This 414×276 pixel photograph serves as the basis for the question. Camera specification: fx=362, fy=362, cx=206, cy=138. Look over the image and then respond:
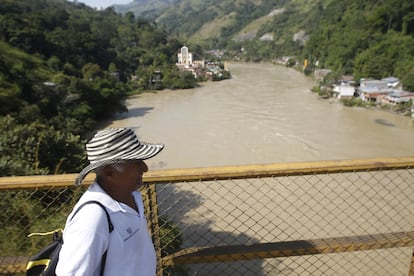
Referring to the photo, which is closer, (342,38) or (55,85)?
(55,85)

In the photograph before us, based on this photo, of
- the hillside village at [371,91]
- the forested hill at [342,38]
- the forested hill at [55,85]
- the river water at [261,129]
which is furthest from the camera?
the forested hill at [342,38]

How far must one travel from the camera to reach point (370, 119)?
18.1 metres

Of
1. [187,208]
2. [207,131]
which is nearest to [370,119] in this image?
[207,131]

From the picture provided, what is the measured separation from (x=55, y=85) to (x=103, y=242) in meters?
18.4

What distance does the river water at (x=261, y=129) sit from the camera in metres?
13.0

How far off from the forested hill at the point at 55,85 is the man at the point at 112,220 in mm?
2270

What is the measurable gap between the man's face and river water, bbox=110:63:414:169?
1087cm

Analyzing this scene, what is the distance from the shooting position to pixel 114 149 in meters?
0.95

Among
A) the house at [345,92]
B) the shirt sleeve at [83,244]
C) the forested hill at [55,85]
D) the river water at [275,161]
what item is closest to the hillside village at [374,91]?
the house at [345,92]

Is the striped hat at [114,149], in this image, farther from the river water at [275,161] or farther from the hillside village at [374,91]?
the hillside village at [374,91]

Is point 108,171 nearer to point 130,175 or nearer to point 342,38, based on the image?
point 130,175

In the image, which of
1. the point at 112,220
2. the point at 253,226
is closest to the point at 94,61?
the point at 253,226

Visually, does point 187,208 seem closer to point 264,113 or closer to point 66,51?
point 264,113

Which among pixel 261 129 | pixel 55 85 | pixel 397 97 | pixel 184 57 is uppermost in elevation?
pixel 184 57
